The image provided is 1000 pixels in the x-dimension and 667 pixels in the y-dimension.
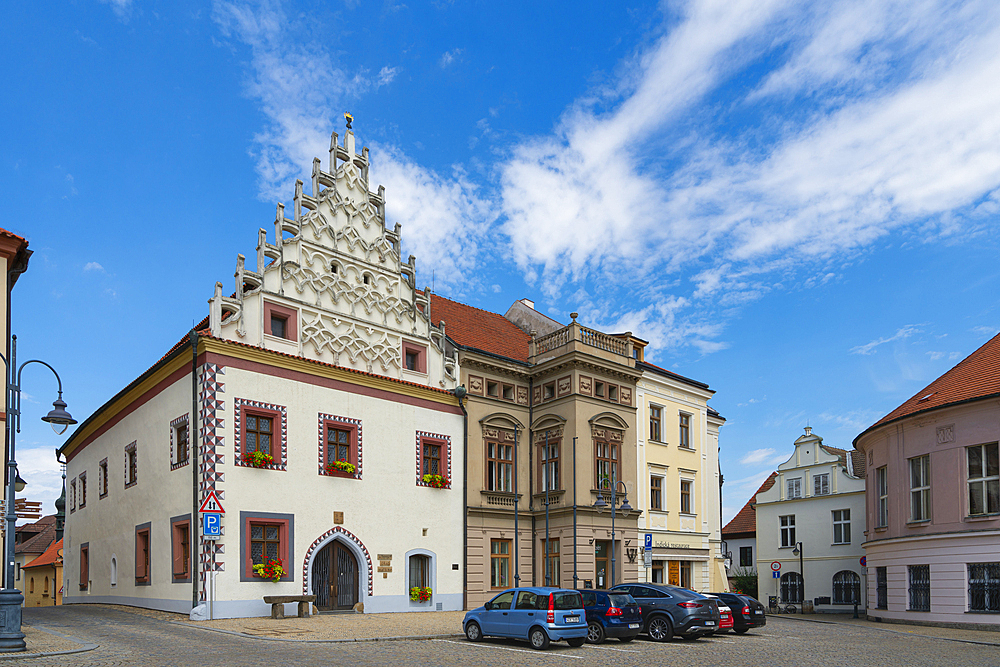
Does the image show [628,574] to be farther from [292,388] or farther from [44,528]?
[44,528]

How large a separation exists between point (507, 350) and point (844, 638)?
18816 mm

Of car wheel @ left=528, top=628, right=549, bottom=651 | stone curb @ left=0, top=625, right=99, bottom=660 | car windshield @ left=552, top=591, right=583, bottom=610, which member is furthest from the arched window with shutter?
stone curb @ left=0, top=625, right=99, bottom=660

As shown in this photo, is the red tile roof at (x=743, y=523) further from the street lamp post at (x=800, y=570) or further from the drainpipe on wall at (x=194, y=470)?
the drainpipe on wall at (x=194, y=470)

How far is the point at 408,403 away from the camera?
32.9m

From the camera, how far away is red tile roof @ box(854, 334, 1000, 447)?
31.6m

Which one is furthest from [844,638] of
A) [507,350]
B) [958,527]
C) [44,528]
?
[44,528]

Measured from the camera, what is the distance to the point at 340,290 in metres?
31.6

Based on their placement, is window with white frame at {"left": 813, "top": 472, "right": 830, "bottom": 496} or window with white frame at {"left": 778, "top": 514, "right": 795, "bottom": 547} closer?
window with white frame at {"left": 813, "top": 472, "right": 830, "bottom": 496}

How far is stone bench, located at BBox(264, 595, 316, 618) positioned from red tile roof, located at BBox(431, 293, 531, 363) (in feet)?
43.2

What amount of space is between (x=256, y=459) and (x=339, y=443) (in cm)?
382

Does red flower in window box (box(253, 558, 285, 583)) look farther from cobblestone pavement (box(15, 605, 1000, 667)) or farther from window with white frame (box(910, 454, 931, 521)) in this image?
window with white frame (box(910, 454, 931, 521))

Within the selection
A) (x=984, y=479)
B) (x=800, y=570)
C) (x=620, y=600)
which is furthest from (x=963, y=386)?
(x=800, y=570)

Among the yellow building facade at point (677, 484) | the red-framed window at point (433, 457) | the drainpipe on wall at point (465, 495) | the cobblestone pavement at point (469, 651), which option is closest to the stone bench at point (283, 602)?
the cobblestone pavement at point (469, 651)

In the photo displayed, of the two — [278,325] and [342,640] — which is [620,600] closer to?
[342,640]
